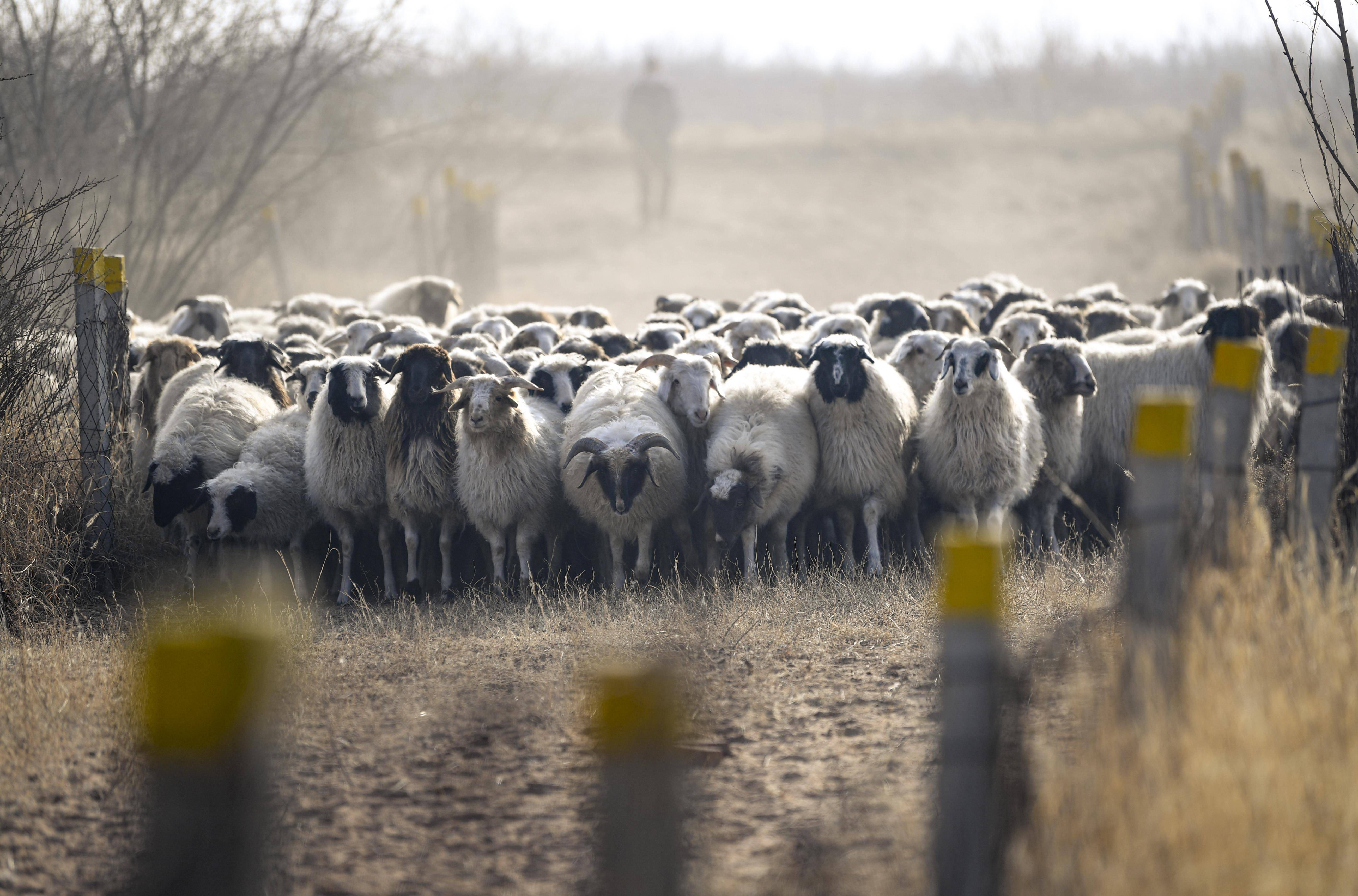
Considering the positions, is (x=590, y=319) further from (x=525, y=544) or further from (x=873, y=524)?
(x=873, y=524)

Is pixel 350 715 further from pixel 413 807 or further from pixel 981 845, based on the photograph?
pixel 981 845

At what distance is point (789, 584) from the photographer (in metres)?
7.36

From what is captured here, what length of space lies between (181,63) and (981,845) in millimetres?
18437

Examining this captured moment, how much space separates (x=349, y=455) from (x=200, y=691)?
6401 millimetres

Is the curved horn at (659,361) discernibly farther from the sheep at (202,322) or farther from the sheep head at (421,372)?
the sheep at (202,322)

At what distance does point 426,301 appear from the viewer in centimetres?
1684

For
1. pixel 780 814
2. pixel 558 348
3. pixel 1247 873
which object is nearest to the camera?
pixel 1247 873

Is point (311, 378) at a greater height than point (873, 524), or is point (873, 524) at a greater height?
point (311, 378)

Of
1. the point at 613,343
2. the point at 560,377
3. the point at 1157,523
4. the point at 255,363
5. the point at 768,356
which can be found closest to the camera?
the point at 1157,523

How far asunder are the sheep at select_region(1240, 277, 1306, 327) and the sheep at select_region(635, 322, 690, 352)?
4875 mm

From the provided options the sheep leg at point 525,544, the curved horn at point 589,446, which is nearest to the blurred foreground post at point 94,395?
the sheep leg at point 525,544

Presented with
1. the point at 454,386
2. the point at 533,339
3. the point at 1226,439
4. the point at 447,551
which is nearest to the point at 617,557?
the point at 447,551

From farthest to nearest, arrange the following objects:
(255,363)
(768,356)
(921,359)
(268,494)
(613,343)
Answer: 1. (613,343)
2. (768,356)
3. (921,359)
4. (255,363)
5. (268,494)

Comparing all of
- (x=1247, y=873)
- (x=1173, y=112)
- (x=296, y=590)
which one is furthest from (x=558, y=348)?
(x=1173, y=112)
